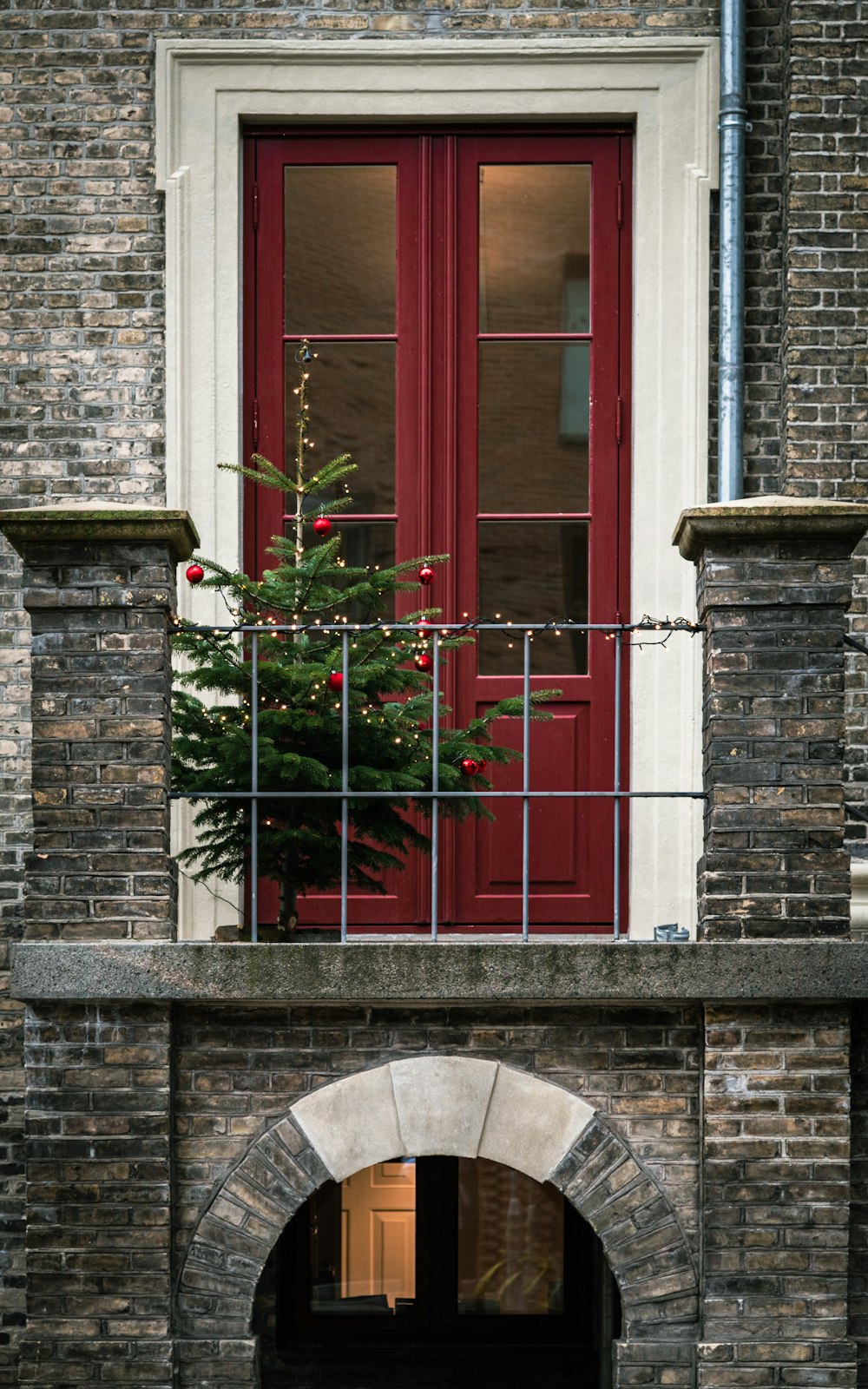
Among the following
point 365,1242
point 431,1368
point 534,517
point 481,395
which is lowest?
point 431,1368

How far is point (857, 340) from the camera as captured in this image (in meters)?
5.95

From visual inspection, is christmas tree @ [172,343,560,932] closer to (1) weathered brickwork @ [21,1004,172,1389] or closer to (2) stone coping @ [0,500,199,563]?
(2) stone coping @ [0,500,199,563]

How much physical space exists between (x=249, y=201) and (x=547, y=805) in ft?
8.87

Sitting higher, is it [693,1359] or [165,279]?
[165,279]

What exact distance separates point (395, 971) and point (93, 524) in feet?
5.09

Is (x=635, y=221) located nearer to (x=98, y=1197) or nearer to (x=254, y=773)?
(x=254, y=773)

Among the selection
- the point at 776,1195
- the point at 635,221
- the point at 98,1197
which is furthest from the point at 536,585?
the point at 98,1197

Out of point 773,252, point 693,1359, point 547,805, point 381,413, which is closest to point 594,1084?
point 693,1359

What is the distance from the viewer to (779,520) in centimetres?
453

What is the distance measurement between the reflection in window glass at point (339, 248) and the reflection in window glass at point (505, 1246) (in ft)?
11.6

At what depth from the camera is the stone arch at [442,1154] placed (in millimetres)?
4504

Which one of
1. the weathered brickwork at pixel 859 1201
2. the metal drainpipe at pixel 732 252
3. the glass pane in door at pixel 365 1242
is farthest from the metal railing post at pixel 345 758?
the glass pane in door at pixel 365 1242

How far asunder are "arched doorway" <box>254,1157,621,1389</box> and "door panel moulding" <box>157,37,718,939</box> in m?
1.42

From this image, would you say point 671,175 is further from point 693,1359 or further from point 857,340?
point 693,1359
